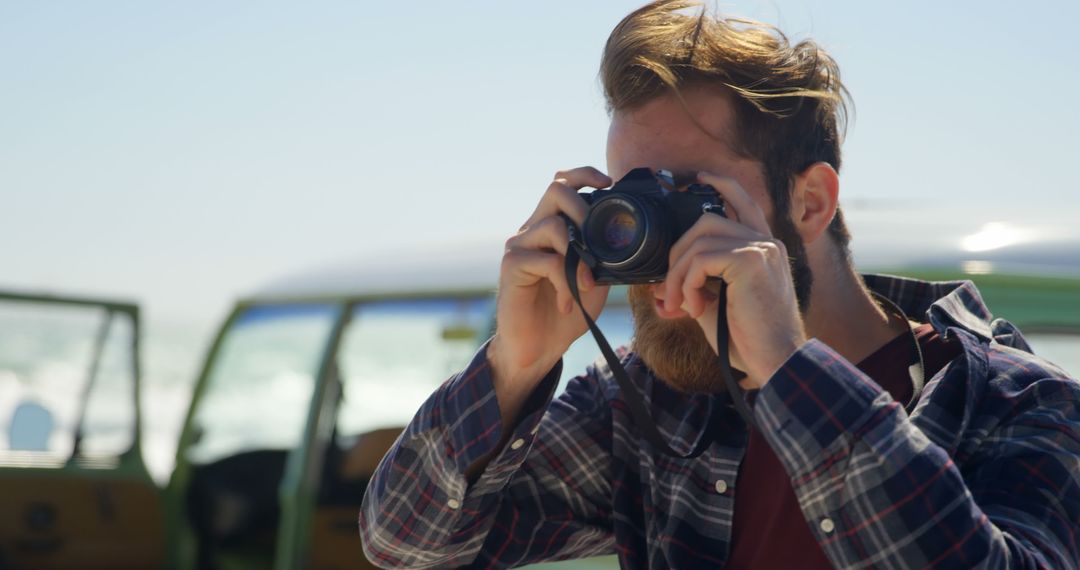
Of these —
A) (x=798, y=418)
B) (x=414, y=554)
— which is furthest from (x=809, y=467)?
(x=414, y=554)

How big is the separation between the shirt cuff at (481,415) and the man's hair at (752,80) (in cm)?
46

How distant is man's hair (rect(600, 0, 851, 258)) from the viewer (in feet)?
7.43

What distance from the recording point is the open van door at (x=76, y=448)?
5.65 metres

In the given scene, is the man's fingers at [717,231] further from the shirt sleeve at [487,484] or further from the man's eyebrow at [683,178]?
the shirt sleeve at [487,484]

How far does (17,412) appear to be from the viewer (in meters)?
5.78

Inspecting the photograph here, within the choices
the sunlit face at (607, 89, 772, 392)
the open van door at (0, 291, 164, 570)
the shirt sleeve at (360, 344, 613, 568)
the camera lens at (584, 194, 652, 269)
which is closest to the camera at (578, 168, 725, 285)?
the camera lens at (584, 194, 652, 269)

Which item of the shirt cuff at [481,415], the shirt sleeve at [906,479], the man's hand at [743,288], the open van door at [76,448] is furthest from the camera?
the open van door at [76,448]

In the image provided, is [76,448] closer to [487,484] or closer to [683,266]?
[487,484]

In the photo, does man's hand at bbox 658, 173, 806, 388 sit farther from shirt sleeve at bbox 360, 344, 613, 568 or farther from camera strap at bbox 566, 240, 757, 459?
shirt sleeve at bbox 360, 344, 613, 568

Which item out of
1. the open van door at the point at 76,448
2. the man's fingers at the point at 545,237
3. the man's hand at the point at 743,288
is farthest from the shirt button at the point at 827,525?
the open van door at the point at 76,448

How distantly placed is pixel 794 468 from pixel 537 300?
0.54 metres

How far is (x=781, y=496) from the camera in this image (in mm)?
2088

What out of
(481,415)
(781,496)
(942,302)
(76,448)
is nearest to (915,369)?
(942,302)

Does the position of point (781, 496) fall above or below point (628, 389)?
below
